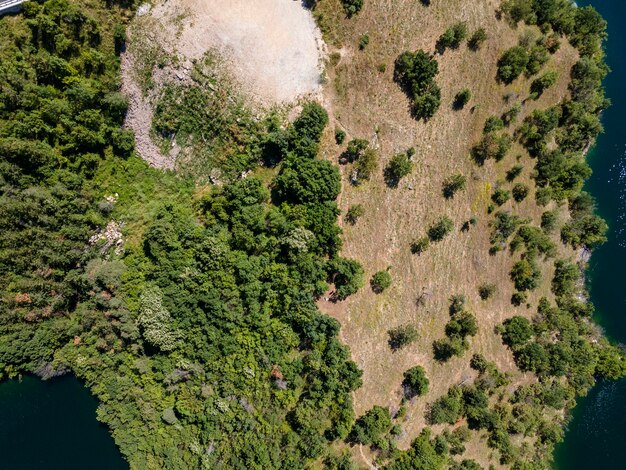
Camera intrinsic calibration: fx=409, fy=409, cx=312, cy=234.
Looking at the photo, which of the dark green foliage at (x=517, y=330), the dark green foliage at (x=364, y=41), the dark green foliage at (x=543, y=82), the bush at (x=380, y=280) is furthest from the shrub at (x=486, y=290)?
the dark green foliage at (x=364, y=41)

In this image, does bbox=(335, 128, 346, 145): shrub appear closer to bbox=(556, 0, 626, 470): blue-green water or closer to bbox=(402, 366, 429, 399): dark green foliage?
bbox=(402, 366, 429, 399): dark green foliage

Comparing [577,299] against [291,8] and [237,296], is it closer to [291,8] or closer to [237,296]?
[237,296]

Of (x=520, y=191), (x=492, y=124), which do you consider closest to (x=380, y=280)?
(x=520, y=191)

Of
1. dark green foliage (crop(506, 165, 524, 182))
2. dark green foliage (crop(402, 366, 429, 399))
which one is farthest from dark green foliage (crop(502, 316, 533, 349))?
dark green foliage (crop(506, 165, 524, 182))

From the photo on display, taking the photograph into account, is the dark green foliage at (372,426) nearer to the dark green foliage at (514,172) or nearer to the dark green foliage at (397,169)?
the dark green foliage at (397,169)

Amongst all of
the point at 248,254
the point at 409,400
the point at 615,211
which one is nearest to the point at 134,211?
the point at 248,254

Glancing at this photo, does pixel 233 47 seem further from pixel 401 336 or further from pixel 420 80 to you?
pixel 401 336
